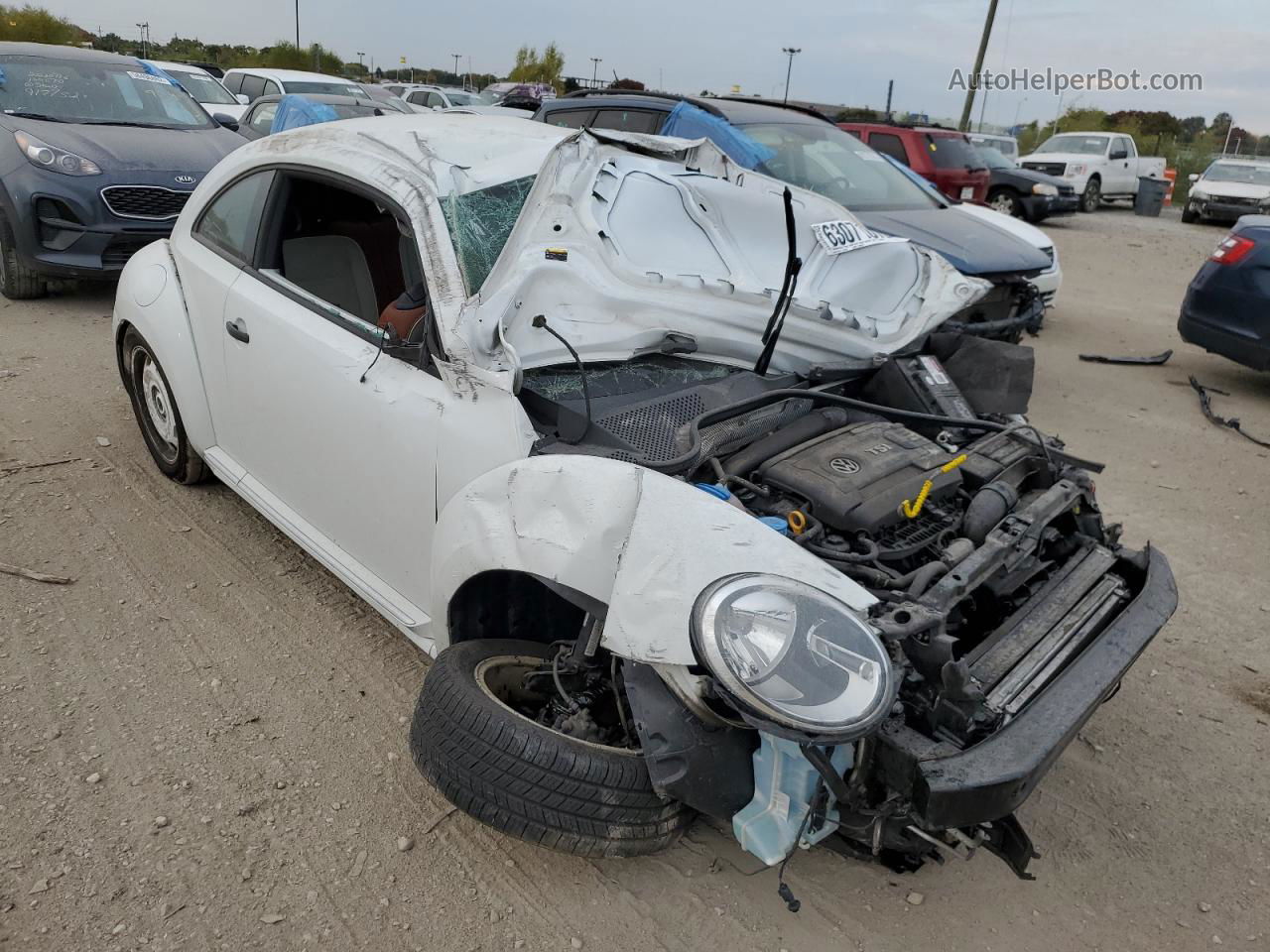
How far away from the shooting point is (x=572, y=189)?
3.16 metres

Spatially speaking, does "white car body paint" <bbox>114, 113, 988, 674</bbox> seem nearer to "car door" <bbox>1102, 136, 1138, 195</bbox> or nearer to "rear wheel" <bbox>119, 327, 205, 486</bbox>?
"rear wheel" <bbox>119, 327, 205, 486</bbox>

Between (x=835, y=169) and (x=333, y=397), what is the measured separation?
553cm

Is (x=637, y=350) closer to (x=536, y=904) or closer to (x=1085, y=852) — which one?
(x=536, y=904)

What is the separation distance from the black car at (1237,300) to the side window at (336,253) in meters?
6.02

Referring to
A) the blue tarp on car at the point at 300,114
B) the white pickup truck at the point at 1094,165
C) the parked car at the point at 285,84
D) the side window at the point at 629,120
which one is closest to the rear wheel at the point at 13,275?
the blue tarp on car at the point at 300,114

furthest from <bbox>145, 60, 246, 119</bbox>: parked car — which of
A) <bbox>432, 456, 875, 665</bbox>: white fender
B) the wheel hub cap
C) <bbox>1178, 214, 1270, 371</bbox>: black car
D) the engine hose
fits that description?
the engine hose

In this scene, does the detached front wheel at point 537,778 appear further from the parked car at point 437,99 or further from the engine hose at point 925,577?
the parked car at point 437,99

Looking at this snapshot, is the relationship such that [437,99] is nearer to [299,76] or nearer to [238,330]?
[299,76]

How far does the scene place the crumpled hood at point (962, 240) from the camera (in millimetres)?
6594

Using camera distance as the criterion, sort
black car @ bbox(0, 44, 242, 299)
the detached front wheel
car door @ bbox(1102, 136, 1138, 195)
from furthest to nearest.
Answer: car door @ bbox(1102, 136, 1138, 195) < black car @ bbox(0, 44, 242, 299) < the detached front wheel

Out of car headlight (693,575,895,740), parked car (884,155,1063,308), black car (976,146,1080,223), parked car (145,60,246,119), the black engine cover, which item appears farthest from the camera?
black car (976,146,1080,223)

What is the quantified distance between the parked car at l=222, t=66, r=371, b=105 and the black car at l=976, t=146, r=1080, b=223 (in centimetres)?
985

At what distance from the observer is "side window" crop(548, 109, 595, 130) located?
7.50m

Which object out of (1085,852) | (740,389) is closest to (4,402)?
(740,389)
